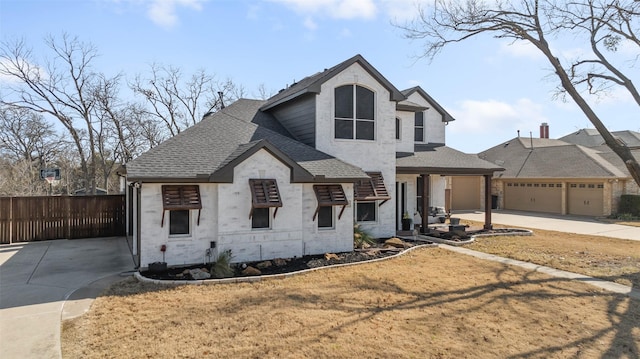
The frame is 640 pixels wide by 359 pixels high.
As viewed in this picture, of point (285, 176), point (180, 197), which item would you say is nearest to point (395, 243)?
point (285, 176)

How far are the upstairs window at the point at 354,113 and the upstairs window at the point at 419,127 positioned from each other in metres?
6.21

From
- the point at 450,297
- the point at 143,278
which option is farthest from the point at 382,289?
the point at 143,278

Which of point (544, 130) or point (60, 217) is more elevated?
point (544, 130)

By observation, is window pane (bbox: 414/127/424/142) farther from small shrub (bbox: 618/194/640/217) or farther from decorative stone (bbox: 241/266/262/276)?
small shrub (bbox: 618/194/640/217)

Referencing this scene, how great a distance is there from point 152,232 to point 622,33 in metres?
15.2

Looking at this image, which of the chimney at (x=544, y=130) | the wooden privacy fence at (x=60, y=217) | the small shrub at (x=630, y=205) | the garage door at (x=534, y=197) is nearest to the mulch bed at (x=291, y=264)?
the wooden privacy fence at (x=60, y=217)

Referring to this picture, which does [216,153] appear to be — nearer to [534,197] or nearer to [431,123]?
[431,123]

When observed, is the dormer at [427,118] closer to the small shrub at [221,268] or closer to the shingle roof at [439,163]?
the shingle roof at [439,163]

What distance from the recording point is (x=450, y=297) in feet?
25.4

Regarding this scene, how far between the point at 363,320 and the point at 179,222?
592 cm

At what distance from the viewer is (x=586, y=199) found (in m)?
23.7

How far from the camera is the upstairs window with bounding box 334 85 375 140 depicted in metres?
13.7

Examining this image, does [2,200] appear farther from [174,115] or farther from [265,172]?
[174,115]

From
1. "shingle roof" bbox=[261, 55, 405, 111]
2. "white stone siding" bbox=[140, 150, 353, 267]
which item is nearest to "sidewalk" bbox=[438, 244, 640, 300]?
"white stone siding" bbox=[140, 150, 353, 267]
